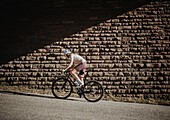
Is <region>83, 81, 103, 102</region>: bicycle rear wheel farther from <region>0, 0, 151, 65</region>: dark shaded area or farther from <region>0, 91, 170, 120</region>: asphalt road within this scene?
<region>0, 0, 151, 65</region>: dark shaded area

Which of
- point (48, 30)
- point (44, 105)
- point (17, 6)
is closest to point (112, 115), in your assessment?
point (44, 105)

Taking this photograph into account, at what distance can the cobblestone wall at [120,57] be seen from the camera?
19.2 ft

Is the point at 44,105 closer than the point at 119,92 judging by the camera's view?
Yes

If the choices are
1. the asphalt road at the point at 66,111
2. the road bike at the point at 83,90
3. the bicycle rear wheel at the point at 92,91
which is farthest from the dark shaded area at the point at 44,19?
the asphalt road at the point at 66,111

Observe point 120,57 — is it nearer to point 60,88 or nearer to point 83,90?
point 83,90

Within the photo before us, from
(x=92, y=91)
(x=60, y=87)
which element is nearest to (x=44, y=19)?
(x=60, y=87)

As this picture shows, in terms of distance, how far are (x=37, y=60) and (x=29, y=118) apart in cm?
347

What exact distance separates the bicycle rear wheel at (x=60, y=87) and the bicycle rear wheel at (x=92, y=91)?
644 millimetres

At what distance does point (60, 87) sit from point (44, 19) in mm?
3351

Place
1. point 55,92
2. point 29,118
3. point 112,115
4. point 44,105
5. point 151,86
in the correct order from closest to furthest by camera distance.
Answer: point 29,118 < point 112,115 < point 44,105 < point 55,92 < point 151,86

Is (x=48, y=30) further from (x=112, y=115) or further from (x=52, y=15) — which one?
(x=112, y=115)

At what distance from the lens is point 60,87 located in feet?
17.3

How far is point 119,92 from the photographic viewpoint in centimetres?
587

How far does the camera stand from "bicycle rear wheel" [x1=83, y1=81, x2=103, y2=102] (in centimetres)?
492
